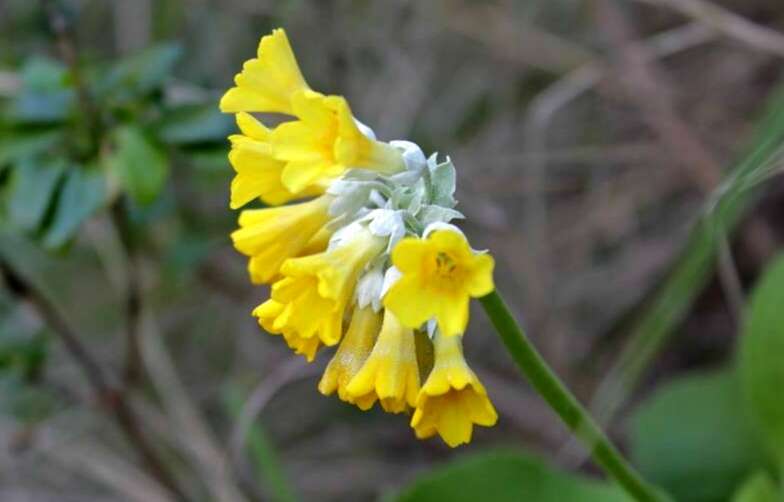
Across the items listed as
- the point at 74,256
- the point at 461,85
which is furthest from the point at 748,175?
the point at 74,256

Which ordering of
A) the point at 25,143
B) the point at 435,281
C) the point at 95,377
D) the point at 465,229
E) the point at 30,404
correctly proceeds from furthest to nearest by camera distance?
1. the point at 465,229
2. the point at 30,404
3. the point at 95,377
4. the point at 25,143
5. the point at 435,281

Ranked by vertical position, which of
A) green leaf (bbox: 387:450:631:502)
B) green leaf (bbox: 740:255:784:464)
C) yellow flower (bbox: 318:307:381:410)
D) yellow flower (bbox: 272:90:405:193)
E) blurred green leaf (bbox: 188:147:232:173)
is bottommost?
green leaf (bbox: 387:450:631:502)

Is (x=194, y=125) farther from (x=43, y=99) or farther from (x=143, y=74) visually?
(x=43, y=99)

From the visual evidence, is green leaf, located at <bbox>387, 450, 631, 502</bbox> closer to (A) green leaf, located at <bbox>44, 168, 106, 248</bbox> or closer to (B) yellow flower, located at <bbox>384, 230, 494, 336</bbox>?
(A) green leaf, located at <bbox>44, 168, 106, 248</bbox>

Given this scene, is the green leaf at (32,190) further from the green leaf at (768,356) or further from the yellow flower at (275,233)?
the green leaf at (768,356)

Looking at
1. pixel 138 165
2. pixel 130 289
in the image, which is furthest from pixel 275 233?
pixel 130 289

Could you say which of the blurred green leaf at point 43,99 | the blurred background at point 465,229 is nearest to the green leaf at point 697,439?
the blurred background at point 465,229

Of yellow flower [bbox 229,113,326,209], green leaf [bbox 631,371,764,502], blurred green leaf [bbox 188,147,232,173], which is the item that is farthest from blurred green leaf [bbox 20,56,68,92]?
green leaf [bbox 631,371,764,502]

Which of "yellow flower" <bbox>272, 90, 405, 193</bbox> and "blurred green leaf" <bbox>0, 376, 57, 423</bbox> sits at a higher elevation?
"yellow flower" <bbox>272, 90, 405, 193</bbox>
